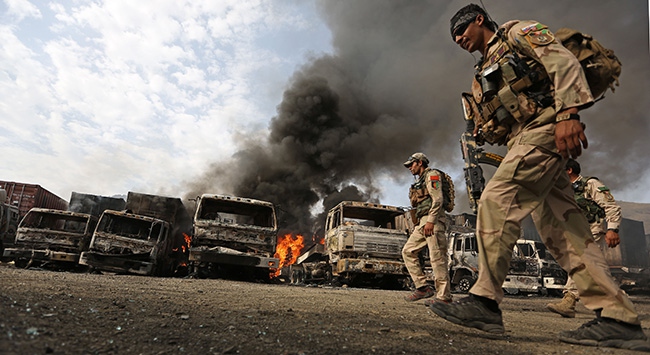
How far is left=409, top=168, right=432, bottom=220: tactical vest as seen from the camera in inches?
166

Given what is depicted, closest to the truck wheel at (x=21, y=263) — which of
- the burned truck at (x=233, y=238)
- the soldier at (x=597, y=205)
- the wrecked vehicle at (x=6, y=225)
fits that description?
the wrecked vehicle at (x=6, y=225)

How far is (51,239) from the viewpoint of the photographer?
317 inches

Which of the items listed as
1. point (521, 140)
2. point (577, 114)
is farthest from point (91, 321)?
point (577, 114)

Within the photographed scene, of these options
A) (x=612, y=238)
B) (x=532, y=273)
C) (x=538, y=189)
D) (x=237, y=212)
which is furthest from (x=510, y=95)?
(x=532, y=273)

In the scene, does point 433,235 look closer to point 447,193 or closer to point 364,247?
point 447,193

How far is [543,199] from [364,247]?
20.6 feet

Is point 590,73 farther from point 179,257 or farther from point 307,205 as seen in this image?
point 307,205

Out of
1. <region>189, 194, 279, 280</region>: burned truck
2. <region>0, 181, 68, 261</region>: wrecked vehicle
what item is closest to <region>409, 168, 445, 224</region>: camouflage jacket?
<region>189, 194, 279, 280</region>: burned truck

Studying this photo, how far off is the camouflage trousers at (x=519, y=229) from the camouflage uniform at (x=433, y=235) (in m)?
1.88

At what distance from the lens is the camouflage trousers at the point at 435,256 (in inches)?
149

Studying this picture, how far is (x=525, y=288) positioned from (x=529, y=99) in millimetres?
9252

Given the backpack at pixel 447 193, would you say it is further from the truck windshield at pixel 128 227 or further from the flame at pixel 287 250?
the flame at pixel 287 250

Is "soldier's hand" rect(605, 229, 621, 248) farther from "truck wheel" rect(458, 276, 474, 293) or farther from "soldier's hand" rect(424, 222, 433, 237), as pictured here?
"truck wheel" rect(458, 276, 474, 293)

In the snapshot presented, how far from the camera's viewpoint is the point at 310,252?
10141 millimetres
